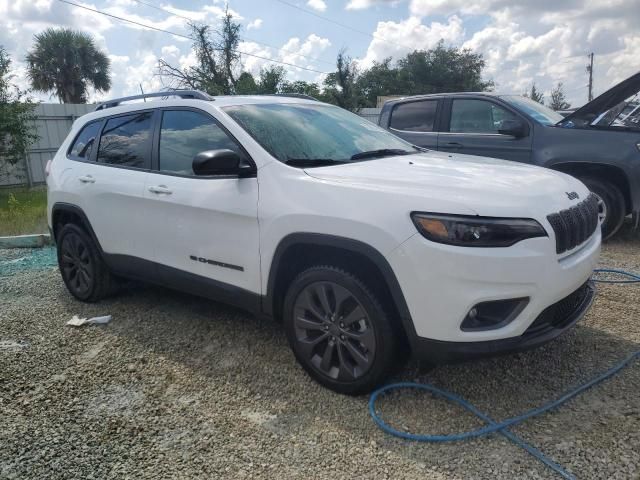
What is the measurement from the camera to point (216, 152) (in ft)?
10.2

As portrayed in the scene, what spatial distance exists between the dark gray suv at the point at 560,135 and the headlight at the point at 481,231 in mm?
4002

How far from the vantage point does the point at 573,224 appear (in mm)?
2793

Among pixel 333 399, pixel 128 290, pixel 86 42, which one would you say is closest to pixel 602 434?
pixel 333 399

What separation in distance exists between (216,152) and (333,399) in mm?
1586

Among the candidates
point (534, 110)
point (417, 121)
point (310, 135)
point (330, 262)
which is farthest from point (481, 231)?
point (417, 121)

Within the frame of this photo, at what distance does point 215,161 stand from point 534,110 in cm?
518

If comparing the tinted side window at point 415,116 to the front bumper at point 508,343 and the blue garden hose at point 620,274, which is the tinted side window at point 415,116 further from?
the front bumper at point 508,343

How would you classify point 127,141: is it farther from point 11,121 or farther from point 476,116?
point 11,121

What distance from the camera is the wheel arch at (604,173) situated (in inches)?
237

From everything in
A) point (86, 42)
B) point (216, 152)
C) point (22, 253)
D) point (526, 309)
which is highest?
point (86, 42)

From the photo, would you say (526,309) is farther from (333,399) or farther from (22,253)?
(22,253)

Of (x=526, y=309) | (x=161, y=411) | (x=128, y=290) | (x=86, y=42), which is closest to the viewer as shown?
(x=526, y=309)

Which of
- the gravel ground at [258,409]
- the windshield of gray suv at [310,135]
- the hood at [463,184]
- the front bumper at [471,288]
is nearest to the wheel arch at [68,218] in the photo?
the gravel ground at [258,409]

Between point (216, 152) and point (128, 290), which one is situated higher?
point (216, 152)
